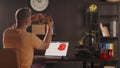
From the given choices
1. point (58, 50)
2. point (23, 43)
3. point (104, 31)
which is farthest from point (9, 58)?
point (104, 31)

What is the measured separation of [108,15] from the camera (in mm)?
5852

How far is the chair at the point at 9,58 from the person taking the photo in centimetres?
233

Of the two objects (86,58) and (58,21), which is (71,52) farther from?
(58,21)

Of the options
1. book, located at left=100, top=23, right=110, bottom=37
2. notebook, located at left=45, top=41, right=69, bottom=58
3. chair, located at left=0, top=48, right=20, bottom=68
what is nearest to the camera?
chair, located at left=0, top=48, right=20, bottom=68

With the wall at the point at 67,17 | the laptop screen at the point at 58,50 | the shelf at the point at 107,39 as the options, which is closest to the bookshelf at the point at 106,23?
the shelf at the point at 107,39

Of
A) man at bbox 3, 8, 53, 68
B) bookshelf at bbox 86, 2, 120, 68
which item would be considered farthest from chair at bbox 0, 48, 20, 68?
bookshelf at bbox 86, 2, 120, 68

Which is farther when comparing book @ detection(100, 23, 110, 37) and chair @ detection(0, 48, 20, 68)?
book @ detection(100, 23, 110, 37)

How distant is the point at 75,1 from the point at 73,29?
0.66m

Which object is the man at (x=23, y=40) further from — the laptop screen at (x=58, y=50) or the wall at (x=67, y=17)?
the wall at (x=67, y=17)

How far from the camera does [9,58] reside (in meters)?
2.35

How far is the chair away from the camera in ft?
7.64

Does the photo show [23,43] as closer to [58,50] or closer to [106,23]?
[58,50]

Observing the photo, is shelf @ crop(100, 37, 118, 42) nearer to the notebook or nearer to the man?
the notebook

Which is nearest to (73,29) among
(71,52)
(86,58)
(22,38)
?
(71,52)
